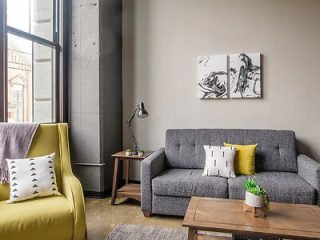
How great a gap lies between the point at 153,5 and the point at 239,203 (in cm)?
279

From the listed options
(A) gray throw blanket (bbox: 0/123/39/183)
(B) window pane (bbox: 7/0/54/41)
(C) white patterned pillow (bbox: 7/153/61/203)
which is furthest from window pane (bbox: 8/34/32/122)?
(C) white patterned pillow (bbox: 7/153/61/203)

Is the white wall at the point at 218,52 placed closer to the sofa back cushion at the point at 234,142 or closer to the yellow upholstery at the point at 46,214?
the sofa back cushion at the point at 234,142

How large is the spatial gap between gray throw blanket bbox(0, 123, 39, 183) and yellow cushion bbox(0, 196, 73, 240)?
388 millimetres

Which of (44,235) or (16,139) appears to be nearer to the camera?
(44,235)

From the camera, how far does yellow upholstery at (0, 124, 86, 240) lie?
1.72 meters

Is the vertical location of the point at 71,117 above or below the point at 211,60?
below

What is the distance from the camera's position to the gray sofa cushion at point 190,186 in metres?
2.54

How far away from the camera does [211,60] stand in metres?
3.41

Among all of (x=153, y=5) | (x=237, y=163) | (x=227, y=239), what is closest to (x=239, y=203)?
(x=227, y=239)

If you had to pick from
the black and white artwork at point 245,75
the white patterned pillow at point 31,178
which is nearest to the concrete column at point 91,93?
the white patterned pillow at point 31,178

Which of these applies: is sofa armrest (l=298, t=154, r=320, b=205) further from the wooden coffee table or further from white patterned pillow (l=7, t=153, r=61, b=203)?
white patterned pillow (l=7, t=153, r=61, b=203)

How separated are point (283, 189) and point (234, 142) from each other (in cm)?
83

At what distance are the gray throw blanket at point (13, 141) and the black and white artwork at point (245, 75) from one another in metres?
2.34

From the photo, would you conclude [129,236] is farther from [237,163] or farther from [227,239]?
[237,163]
